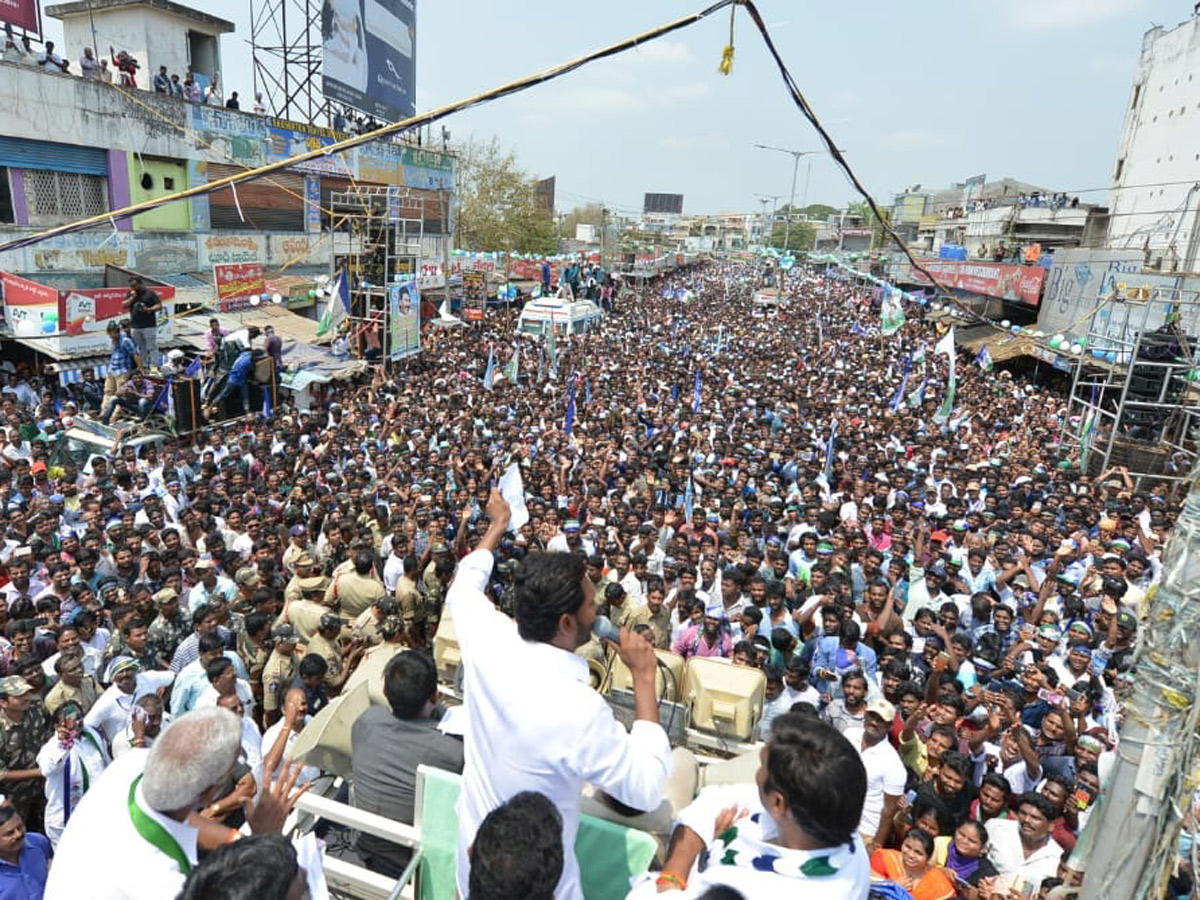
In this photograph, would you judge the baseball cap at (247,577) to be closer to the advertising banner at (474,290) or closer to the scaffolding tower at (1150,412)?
the scaffolding tower at (1150,412)

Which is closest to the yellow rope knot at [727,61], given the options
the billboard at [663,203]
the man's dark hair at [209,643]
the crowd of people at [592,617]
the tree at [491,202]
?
the crowd of people at [592,617]

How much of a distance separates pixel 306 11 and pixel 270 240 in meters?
8.53

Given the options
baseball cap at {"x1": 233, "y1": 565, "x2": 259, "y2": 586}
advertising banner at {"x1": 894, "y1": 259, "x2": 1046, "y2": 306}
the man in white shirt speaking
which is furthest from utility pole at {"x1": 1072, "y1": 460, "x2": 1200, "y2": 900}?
advertising banner at {"x1": 894, "y1": 259, "x2": 1046, "y2": 306}

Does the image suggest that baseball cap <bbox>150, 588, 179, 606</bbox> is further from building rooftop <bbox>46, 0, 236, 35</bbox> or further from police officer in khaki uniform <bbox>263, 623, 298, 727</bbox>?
building rooftop <bbox>46, 0, 236, 35</bbox>

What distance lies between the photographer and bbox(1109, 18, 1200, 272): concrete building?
2459 cm

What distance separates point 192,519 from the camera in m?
6.74

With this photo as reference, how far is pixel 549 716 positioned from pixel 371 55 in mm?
32199

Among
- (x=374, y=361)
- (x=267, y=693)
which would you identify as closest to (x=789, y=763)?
(x=267, y=693)

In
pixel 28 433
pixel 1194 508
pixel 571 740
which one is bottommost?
pixel 28 433

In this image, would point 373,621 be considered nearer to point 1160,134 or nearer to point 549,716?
point 549,716

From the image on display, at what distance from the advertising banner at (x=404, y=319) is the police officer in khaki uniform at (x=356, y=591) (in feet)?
38.4

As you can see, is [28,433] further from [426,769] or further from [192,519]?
[426,769]

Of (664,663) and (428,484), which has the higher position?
(664,663)

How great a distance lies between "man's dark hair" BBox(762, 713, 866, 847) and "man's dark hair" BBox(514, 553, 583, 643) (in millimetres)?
583
